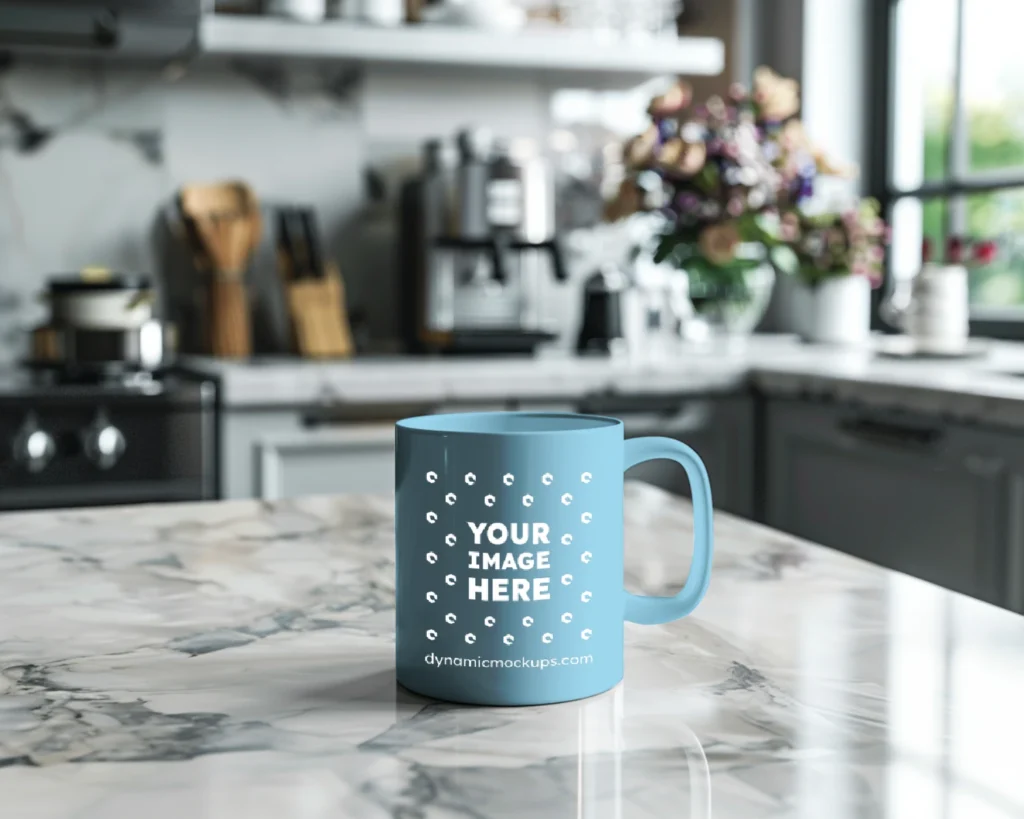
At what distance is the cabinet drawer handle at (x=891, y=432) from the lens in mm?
1888

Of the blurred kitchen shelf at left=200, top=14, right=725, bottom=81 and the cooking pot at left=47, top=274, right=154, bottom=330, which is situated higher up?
the blurred kitchen shelf at left=200, top=14, right=725, bottom=81

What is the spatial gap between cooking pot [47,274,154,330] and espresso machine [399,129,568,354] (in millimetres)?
587

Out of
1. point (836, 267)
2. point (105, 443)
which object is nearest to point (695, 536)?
point (105, 443)

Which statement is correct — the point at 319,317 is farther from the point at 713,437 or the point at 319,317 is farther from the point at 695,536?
the point at 695,536

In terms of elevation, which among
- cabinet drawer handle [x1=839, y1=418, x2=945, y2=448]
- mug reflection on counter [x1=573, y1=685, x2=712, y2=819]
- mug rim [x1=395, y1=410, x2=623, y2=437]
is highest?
mug rim [x1=395, y1=410, x2=623, y2=437]

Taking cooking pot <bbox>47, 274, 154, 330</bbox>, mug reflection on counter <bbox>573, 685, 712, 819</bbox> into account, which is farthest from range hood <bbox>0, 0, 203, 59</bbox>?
mug reflection on counter <bbox>573, 685, 712, 819</bbox>

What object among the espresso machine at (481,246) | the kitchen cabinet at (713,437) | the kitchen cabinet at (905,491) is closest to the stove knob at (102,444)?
the espresso machine at (481,246)

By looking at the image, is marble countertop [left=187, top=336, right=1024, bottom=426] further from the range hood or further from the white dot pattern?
the white dot pattern

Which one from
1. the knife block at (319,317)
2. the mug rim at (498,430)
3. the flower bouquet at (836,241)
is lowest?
the mug rim at (498,430)

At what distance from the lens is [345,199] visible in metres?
2.83

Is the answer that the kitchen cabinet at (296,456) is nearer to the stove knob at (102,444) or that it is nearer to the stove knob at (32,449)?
the stove knob at (102,444)

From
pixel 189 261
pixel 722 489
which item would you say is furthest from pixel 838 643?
pixel 189 261

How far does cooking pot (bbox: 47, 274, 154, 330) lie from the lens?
7.24 ft

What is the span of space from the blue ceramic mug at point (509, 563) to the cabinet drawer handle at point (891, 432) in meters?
1.46
